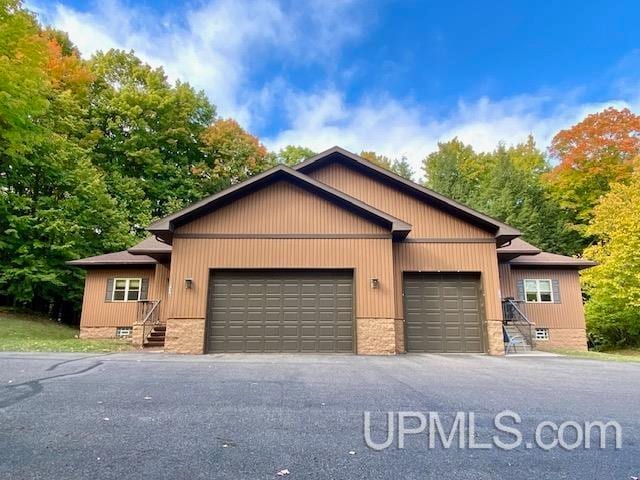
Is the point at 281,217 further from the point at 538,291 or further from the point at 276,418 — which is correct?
the point at 538,291

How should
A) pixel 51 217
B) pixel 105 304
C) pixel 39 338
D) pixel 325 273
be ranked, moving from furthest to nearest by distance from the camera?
pixel 51 217 → pixel 105 304 → pixel 39 338 → pixel 325 273

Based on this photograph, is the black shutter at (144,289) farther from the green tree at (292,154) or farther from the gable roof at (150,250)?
the green tree at (292,154)

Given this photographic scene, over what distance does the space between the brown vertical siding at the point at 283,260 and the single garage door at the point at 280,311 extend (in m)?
0.29

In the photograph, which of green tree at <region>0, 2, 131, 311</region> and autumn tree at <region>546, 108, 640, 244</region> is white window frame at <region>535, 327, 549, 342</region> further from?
green tree at <region>0, 2, 131, 311</region>

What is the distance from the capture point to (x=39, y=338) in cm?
1377

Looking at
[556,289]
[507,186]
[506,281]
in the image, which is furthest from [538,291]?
[507,186]

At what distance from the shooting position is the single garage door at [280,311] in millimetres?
10953

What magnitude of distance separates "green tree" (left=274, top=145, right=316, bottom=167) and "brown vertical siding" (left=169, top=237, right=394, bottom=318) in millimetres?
21875

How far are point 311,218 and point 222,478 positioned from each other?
30.6ft

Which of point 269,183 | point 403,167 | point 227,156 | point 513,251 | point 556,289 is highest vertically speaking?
point 403,167

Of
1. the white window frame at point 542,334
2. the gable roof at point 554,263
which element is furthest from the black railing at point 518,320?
the gable roof at point 554,263

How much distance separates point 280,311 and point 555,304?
1133 centimetres

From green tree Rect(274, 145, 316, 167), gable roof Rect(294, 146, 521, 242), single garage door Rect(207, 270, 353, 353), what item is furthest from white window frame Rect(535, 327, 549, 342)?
green tree Rect(274, 145, 316, 167)

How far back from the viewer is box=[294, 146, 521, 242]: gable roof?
38.8ft
